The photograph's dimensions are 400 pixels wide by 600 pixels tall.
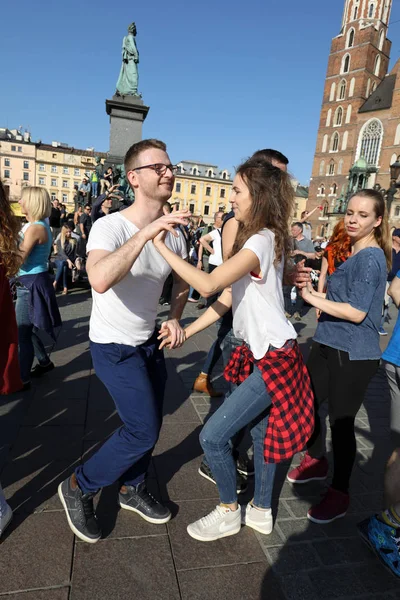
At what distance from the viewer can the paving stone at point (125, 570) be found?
2.03m

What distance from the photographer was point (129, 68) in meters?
14.6

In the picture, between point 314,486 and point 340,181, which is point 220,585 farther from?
point 340,181

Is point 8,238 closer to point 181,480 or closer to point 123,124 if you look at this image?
point 181,480

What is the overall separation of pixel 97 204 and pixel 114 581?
7412 millimetres

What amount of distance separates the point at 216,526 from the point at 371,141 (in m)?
65.2

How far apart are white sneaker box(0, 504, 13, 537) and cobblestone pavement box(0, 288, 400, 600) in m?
0.05

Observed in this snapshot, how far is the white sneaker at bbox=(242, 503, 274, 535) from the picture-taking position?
2.52m

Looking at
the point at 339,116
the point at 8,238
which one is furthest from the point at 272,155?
the point at 339,116

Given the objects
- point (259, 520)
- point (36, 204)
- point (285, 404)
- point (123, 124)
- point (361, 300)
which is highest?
point (123, 124)

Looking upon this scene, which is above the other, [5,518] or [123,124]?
[123,124]

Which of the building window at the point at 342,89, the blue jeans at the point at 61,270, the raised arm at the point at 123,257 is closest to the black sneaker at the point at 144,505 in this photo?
the raised arm at the point at 123,257

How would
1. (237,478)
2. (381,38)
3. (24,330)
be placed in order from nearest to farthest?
(237,478) < (24,330) < (381,38)

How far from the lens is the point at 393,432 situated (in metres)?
2.56

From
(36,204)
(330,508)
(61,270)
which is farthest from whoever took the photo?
(61,270)
